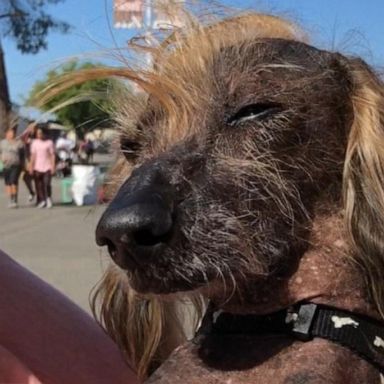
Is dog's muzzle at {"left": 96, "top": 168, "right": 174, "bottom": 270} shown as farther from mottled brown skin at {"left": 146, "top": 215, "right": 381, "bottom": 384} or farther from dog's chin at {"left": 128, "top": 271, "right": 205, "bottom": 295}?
mottled brown skin at {"left": 146, "top": 215, "right": 381, "bottom": 384}

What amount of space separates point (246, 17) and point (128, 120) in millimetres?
289

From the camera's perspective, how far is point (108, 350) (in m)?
1.63

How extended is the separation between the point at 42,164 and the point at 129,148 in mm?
12360

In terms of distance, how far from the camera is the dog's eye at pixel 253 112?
4.53 ft

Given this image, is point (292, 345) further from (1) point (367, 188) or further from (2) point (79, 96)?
(2) point (79, 96)

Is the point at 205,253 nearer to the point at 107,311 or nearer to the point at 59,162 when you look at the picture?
the point at 107,311

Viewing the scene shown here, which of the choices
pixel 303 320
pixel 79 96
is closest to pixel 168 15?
pixel 79 96

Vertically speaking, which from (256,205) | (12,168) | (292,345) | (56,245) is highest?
(256,205)

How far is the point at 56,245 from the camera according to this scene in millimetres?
9359

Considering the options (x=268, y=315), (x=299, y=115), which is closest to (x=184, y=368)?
(x=268, y=315)

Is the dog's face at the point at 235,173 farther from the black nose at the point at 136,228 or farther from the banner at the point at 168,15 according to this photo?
the banner at the point at 168,15

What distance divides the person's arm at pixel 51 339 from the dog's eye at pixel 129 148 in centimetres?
38

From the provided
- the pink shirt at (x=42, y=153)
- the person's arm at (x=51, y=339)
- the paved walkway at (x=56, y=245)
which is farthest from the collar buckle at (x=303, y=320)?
the pink shirt at (x=42, y=153)

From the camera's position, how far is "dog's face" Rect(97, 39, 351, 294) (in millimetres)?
1237
